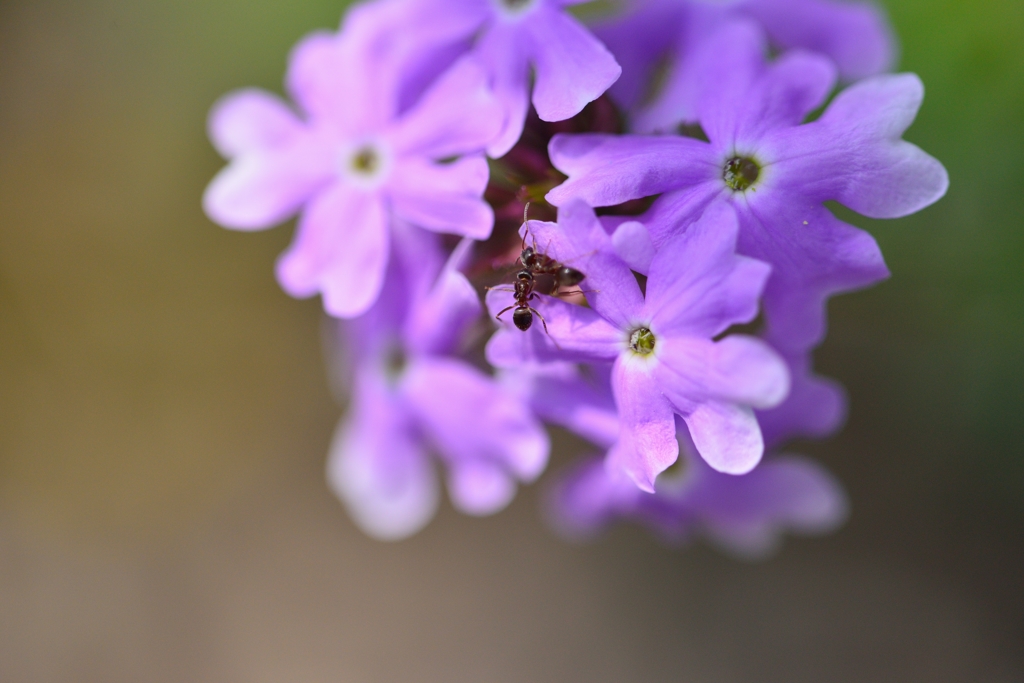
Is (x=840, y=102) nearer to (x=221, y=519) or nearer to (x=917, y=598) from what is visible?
(x=917, y=598)

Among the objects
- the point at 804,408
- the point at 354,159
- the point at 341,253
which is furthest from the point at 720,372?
the point at 354,159

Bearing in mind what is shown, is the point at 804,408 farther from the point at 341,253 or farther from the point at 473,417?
the point at 341,253

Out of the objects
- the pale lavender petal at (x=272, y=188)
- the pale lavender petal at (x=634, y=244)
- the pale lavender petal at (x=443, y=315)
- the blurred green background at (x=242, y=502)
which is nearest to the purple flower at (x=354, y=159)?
the pale lavender petal at (x=272, y=188)

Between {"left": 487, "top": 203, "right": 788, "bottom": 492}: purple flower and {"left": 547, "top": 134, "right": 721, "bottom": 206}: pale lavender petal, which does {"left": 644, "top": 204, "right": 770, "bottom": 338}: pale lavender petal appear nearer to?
{"left": 487, "top": 203, "right": 788, "bottom": 492}: purple flower

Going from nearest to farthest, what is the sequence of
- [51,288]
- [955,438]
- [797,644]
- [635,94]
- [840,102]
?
[840,102] < [635,94] < [955,438] < [797,644] < [51,288]

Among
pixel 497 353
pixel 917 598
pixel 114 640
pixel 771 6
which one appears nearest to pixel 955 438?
pixel 917 598

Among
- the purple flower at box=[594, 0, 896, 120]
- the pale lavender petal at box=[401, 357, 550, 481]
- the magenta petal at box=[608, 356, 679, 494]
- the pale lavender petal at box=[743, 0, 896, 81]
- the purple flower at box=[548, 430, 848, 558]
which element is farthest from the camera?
the purple flower at box=[548, 430, 848, 558]

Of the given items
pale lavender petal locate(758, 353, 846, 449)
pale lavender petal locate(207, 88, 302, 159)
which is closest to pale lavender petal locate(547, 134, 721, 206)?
pale lavender petal locate(758, 353, 846, 449)

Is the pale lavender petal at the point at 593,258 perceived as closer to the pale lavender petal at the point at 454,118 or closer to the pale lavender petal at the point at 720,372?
the pale lavender petal at the point at 720,372
